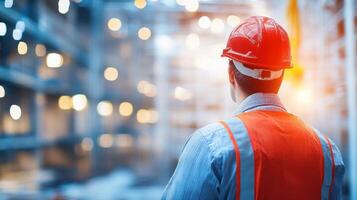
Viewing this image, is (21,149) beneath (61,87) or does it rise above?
beneath

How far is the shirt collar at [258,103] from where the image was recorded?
151 cm

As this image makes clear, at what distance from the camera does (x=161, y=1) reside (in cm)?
718

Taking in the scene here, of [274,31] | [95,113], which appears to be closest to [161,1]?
[95,113]

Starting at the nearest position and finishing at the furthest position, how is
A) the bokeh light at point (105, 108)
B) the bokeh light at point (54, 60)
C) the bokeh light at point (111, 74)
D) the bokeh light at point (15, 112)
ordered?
the bokeh light at point (111, 74) → the bokeh light at point (105, 108) → the bokeh light at point (15, 112) → the bokeh light at point (54, 60)

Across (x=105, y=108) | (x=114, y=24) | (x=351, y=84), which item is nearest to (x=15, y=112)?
(x=105, y=108)

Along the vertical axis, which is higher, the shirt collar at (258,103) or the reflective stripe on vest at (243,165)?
the shirt collar at (258,103)

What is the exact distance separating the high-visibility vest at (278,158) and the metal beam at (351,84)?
11.1 feet

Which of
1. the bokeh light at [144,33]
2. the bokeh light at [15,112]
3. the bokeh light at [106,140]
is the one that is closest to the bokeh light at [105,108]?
the bokeh light at [106,140]

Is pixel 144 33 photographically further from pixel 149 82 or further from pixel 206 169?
pixel 206 169

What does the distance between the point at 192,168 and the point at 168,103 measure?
6159 mm

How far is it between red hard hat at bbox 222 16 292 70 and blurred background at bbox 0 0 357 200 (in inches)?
134

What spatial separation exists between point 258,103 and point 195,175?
30 cm

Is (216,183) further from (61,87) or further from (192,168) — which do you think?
(61,87)

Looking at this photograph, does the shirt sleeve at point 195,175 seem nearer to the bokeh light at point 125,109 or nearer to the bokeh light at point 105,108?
the bokeh light at point 125,109
